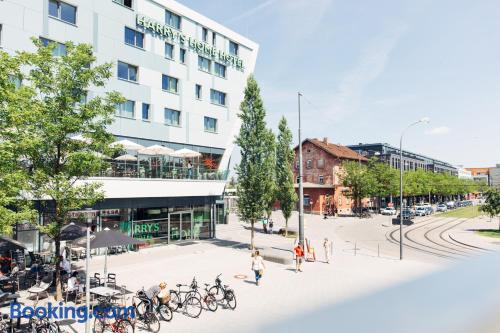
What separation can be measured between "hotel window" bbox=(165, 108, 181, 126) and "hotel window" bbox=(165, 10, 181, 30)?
682 cm

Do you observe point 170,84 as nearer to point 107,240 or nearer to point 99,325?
point 107,240

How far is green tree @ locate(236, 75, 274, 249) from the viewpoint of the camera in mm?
25312

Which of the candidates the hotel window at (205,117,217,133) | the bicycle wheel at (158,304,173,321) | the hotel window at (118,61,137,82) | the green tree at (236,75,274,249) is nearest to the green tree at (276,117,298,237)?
the hotel window at (205,117,217,133)

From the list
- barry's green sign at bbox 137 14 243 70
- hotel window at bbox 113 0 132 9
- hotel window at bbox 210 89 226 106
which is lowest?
hotel window at bbox 210 89 226 106

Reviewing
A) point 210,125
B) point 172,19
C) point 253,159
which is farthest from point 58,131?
point 210,125

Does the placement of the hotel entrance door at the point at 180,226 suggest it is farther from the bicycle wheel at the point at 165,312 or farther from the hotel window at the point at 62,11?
the bicycle wheel at the point at 165,312

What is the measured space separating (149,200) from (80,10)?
12920 mm

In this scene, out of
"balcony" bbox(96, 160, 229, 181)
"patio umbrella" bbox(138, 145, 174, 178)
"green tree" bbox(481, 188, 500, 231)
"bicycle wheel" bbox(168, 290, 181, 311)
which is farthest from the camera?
"green tree" bbox(481, 188, 500, 231)

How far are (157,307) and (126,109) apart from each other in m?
17.7

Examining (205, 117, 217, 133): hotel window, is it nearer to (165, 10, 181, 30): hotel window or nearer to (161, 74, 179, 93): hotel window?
(161, 74, 179, 93): hotel window

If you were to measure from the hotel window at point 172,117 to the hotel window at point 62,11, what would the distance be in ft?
→ 29.3

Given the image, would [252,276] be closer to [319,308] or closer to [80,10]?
[319,308]

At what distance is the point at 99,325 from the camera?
11680 millimetres

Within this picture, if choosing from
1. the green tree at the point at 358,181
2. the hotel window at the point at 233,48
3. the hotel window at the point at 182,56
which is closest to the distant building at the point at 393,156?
the green tree at the point at 358,181
